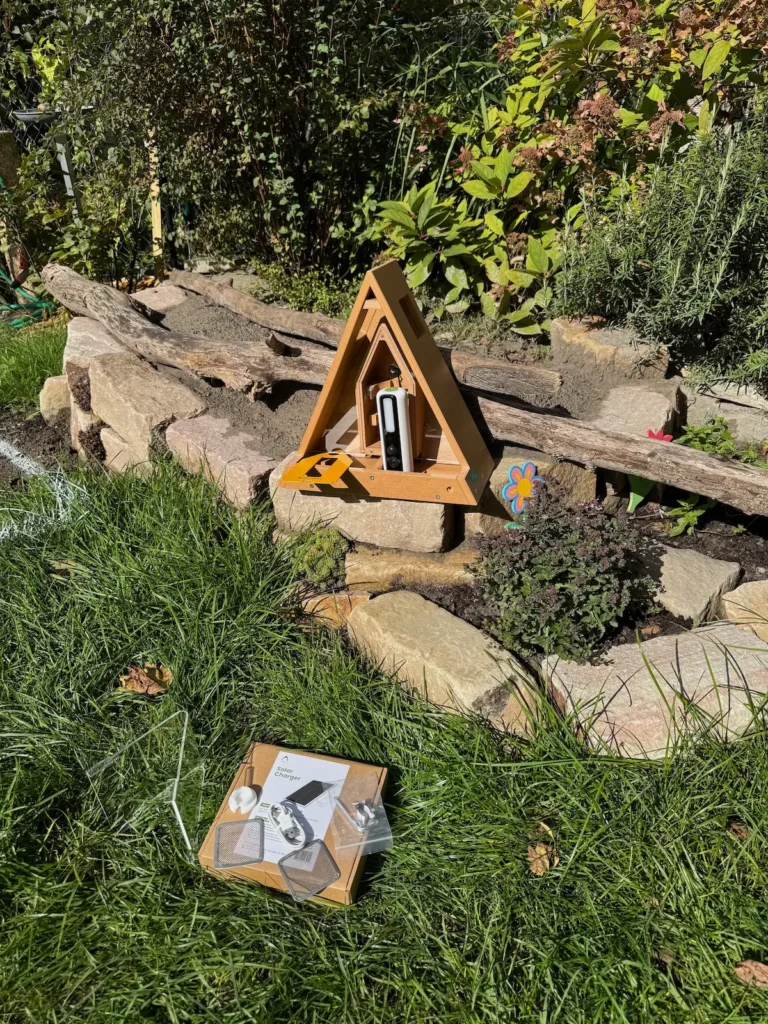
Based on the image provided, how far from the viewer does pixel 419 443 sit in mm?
2939

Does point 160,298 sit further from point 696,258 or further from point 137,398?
point 696,258

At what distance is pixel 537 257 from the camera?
3838mm

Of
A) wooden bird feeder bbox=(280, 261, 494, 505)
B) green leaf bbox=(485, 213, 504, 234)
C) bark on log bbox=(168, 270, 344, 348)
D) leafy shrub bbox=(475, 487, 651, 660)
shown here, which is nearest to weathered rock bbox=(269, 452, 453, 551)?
wooden bird feeder bbox=(280, 261, 494, 505)

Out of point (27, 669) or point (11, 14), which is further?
point (11, 14)

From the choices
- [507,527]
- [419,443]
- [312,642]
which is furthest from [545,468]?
[312,642]

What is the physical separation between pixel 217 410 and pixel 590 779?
8.42 ft

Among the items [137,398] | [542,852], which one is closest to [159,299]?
[137,398]

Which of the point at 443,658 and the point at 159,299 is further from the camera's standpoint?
the point at 159,299

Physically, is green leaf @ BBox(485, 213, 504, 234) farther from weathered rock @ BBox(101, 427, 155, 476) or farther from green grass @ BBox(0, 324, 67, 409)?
green grass @ BBox(0, 324, 67, 409)

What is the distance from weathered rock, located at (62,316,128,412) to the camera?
4.34 m

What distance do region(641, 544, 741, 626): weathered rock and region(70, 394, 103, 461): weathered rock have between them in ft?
9.71

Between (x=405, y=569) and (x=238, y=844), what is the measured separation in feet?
4.23

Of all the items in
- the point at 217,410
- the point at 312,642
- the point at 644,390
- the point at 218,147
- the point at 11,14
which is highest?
the point at 11,14

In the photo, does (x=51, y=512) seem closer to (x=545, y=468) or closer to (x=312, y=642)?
(x=312, y=642)
